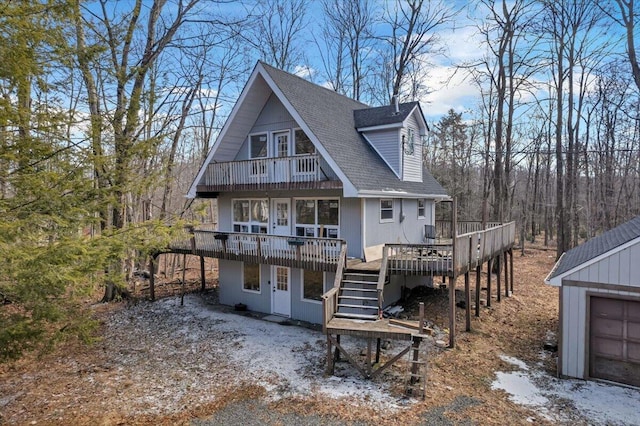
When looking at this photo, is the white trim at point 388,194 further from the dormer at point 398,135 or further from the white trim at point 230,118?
the white trim at point 230,118

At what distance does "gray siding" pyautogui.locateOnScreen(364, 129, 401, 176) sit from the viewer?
47.7ft

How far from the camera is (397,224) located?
1416 centimetres

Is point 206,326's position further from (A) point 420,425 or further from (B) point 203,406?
(A) point 420,425

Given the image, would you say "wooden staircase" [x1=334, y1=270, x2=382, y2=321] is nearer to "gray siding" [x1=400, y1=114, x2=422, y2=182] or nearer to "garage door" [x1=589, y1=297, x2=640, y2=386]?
"garage door" [x1=589, y1=297, x2=640, y2=386]

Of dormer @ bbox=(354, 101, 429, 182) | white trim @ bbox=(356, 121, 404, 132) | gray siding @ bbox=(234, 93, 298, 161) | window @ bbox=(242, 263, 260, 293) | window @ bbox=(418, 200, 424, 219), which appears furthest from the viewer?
window @ bbox=(418, 200, 424, 219)

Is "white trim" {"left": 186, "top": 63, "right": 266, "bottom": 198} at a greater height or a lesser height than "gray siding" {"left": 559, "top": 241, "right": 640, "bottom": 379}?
greater

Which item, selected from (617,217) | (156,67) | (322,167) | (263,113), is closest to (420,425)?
(322,167)

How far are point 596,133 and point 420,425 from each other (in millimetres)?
32116

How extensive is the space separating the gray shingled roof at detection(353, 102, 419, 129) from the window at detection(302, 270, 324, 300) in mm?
6459

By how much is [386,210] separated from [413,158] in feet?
10.4

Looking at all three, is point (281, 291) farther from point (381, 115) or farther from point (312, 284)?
point (381, 115)

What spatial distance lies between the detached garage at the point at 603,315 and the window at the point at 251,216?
9.87 m

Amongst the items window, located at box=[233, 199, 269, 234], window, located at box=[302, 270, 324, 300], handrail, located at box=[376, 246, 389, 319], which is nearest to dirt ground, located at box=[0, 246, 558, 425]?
handrail, located at box=[376, 246, 389, 319]

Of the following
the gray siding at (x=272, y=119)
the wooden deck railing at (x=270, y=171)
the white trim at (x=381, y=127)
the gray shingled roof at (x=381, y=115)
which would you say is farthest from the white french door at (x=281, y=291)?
the gray shingled roof at (x=381, y=115)
